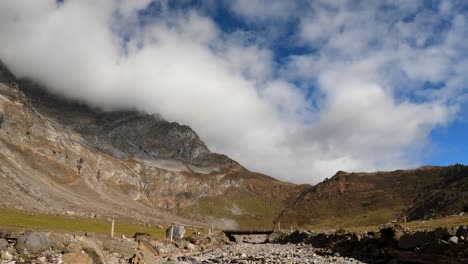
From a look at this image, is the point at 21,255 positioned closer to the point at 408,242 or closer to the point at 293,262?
the point at 293,262

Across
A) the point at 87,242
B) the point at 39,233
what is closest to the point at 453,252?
the point at 87,242

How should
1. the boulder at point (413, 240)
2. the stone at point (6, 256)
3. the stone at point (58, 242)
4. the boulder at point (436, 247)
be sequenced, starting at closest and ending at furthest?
the stone at point (6, 256) → the stone at point (58, 242) → the boulder at point (436, 247) → the boulder at point (413, 240)

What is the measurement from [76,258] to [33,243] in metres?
2.28

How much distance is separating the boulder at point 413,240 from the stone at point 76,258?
22823 millimetres

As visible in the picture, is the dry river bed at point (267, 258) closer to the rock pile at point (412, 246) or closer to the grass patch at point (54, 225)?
the rock pile at point (412, 246)

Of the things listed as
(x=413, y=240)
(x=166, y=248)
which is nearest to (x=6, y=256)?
(x=413, y=240)

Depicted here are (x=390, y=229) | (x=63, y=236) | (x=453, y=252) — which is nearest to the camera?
(x=63, y=236)

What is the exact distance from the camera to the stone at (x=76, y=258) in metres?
19.7

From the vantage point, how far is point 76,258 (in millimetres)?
19984

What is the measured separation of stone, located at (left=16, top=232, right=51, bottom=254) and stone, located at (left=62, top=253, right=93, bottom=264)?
119 cm

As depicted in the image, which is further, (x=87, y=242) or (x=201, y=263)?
(x=201, y=263)

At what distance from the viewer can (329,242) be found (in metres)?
52.0

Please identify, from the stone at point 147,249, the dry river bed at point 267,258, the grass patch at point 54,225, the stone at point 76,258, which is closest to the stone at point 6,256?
the stone at point 76,258

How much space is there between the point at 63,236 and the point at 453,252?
2349 centimetres
